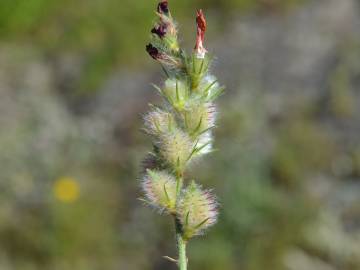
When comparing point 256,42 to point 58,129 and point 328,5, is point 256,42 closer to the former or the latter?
point 328,5

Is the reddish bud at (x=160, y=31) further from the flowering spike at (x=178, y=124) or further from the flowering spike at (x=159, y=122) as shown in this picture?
the flowering spike at (x=159, y=122)

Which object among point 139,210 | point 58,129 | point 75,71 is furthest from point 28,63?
point 139,210

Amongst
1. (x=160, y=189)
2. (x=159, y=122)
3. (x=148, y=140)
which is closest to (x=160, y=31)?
(x=159, y=122)

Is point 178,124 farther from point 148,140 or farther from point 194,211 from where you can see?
point 148,140

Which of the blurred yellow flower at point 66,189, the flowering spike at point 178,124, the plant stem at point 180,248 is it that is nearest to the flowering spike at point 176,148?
the flowering spike at point 178,124

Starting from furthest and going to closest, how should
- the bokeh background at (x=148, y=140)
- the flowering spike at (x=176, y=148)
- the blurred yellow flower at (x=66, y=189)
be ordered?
the blurred yellow flower at (x=66, y=189) < the bokeh background at (x=148, y=140) < the flowering spike at (x=176, y=148)

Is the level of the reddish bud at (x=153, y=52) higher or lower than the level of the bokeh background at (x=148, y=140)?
lower

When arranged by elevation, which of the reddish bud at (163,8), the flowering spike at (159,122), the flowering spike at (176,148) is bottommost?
the flowering spike at (176,148)
